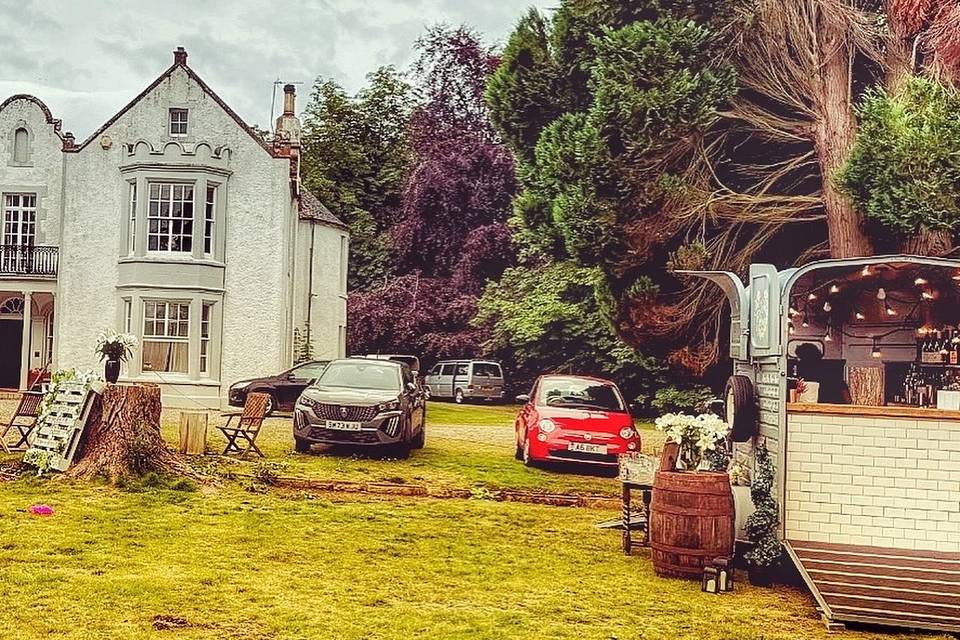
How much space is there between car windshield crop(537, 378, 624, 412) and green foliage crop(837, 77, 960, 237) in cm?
580

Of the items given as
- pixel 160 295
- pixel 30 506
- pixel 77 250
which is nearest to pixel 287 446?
pixel 30 506

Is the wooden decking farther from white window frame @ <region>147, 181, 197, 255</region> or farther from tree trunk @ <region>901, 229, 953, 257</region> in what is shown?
white window frame @ <region>147, 181, 197, 255</region>

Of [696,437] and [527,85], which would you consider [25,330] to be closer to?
[527,85]

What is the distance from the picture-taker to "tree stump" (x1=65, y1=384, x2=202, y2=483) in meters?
13.3

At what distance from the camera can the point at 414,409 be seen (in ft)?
58.8

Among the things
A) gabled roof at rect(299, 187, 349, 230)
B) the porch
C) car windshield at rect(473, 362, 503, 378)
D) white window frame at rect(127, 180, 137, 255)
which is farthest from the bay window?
car windshield at rect(473, 362, 503, 378)

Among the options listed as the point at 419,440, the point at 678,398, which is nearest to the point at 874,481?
the point at 419,440

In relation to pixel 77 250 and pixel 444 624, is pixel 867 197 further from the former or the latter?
pixel 77 250

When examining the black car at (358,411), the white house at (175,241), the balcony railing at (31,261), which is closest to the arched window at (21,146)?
the white house at (175,241)

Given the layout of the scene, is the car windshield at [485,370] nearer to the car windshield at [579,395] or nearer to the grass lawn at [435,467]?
the grass lawn at [435,467]

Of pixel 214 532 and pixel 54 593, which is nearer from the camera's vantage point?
pixel 54 593

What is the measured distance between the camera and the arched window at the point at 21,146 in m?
29.0

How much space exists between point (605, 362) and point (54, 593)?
25070 millimetres

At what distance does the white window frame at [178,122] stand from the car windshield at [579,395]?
1450 cm
